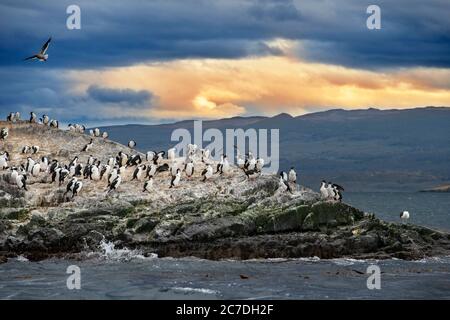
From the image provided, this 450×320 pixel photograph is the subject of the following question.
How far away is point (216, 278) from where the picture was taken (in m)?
40.2

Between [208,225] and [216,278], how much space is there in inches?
375

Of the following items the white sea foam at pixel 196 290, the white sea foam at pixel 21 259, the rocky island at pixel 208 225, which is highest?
the rocky island at pixel 208 225

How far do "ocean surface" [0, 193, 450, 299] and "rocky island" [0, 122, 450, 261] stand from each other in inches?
53.5

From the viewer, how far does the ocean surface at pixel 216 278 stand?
36.2 metres

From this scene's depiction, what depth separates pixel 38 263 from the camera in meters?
46.0

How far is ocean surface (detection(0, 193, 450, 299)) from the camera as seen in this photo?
36188 millimetres

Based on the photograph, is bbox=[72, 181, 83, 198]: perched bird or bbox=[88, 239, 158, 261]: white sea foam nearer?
bbox=[88, 239, 158, 261]: white sea foam

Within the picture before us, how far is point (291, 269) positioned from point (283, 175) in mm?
12276

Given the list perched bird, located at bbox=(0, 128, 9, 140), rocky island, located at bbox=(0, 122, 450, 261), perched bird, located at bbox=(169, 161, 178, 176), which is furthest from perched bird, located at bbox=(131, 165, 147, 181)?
A: perched bird, located at bbox=(0, 128, 9, 140)

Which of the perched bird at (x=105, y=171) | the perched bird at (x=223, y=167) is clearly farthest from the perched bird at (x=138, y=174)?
the perched bird at (x=223, y=167)

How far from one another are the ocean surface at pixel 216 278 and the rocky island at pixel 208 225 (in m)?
1.36

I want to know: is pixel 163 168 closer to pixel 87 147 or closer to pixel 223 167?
pixel 223 167

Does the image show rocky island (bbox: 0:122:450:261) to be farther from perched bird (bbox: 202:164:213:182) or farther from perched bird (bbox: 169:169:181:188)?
perched bird (bbox: 202:164:213:182)

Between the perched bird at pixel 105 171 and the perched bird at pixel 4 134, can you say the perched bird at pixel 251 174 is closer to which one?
the perched bird at pixel 105 171
